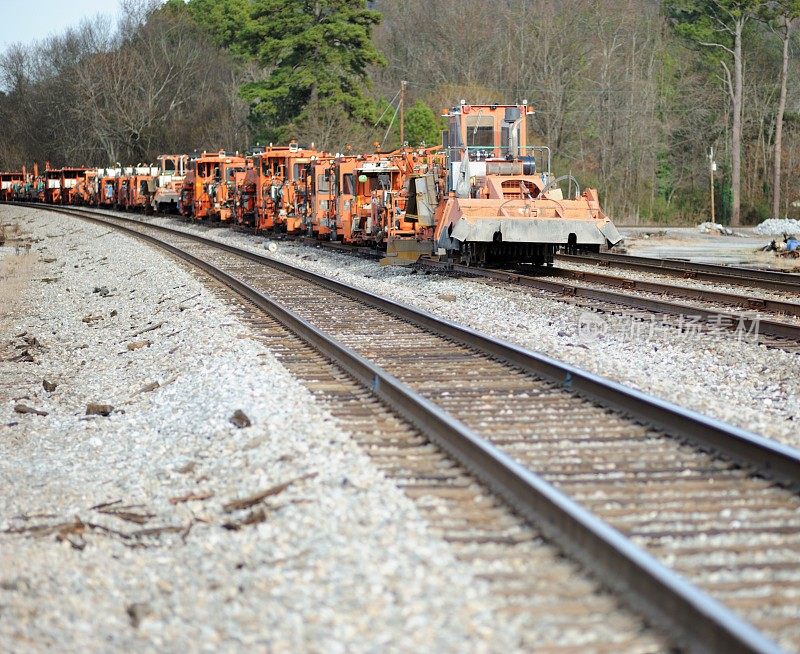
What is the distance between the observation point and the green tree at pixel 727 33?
51.0 meters

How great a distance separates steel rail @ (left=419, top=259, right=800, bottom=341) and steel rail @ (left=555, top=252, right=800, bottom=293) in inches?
111

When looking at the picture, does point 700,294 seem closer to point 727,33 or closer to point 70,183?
point 727,33

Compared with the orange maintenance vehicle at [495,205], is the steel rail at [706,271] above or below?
below

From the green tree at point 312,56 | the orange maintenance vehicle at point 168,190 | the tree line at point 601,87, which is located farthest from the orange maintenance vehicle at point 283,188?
the green tree at point 312,56

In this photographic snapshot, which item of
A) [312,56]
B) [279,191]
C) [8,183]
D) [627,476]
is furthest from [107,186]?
[627,476]

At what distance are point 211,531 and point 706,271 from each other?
15976 mm

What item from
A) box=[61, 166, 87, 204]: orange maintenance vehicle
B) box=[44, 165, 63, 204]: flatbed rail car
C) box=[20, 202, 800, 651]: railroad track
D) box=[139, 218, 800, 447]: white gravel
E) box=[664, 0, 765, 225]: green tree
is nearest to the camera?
box=[20, 202, 800, 651]: railroad track

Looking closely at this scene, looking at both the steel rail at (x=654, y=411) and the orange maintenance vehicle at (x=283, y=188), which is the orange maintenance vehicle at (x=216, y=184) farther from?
the steel rail at (x=654, y=411)

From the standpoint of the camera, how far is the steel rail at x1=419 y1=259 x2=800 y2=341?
1174 centimetres

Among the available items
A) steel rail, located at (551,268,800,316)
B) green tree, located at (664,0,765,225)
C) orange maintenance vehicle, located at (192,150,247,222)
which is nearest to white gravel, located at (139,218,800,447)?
steel rail, located at (551,268,800,316)

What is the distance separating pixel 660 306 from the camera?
13.7 meters

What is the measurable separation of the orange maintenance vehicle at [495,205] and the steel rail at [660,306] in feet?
2.17

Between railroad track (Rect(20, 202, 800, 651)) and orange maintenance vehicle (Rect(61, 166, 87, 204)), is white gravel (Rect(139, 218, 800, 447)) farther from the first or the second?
orange maintenance vehicle (Rect(61, 166, 87, 204))

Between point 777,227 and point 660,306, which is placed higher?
Answer: point 777,227
